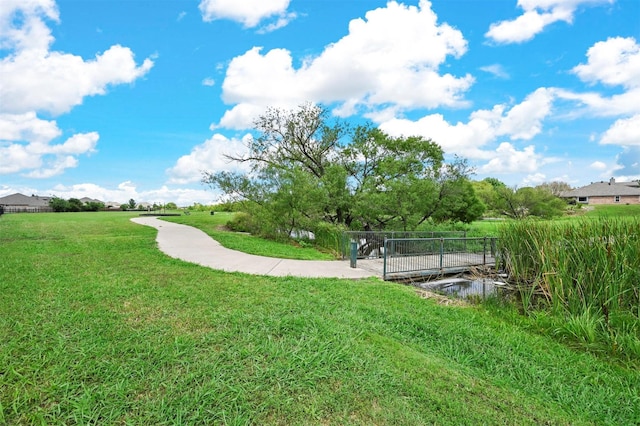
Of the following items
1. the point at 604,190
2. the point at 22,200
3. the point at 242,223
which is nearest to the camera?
the point at 242,223

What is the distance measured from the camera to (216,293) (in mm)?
5223

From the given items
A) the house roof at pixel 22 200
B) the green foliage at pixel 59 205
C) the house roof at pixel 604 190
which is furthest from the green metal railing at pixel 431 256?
the house roof at pixel 22 200

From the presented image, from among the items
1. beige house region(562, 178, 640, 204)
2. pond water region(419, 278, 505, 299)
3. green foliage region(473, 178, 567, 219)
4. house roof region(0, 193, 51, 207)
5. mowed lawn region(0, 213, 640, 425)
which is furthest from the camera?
house roof region(0, 193, 51, 207)

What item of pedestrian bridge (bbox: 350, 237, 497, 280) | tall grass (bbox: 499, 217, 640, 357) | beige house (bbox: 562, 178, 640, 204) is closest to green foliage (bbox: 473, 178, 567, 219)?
pedestrian bridge (bbox: 350, 237, 497, 280)

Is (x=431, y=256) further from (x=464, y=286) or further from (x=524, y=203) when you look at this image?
(x=524, y=203)

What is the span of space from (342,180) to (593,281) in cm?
1162

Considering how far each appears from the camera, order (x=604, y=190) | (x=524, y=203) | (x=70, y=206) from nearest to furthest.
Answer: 1. (x=524, y=203)
2. (x=70, y=206)
3. (x=604, y=190)

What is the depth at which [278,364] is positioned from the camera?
2.96m

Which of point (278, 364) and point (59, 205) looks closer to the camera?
point (278, 364)

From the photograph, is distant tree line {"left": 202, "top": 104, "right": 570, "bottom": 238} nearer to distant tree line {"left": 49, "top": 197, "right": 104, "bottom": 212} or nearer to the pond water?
the pond water

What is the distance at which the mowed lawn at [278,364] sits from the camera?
245cm

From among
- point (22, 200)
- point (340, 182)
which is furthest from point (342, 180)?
point (22, 200)

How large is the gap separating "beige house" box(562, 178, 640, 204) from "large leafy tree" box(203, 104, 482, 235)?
46377 mm

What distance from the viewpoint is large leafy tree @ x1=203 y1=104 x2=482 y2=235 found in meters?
14.6
